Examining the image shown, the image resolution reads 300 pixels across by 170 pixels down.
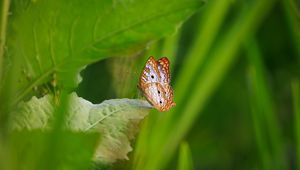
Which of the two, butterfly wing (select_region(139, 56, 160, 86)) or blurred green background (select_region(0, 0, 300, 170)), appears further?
blurred green background (select_region(0, 0, 300, 170))

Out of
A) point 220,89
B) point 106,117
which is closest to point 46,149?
point 106,117

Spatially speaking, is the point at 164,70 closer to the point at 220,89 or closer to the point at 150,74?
the point at 150,74

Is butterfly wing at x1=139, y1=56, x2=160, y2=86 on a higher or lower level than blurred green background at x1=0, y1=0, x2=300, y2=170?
lower

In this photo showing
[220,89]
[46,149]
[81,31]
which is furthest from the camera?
[220,89]

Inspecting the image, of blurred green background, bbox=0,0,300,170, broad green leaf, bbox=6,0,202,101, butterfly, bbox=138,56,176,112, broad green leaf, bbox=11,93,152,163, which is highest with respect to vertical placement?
blurred green background, bbox=0,0,300,170

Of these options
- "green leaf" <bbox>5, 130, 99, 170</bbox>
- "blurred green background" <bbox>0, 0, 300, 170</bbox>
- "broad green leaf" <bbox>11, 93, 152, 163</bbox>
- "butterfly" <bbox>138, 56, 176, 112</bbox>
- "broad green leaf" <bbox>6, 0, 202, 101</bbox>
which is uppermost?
"blurred green background" <bbox>0, 0, 300, 170</bbox>
